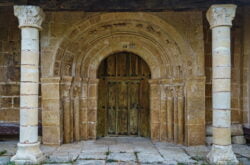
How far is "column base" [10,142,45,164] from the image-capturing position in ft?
15.0

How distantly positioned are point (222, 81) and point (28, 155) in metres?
3.56

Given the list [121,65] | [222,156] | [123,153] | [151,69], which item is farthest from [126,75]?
[222,156]

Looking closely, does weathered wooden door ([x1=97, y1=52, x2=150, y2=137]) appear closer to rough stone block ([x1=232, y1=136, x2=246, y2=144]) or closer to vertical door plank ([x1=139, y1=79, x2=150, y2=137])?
vertical door plank ([x1=139, y1=79, x2=150, y2=137])

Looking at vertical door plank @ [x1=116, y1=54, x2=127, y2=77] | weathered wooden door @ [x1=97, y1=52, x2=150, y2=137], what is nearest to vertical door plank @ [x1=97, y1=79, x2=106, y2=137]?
weathered wooden door @ [x1=97, y1=52, x2=150, y2=137]

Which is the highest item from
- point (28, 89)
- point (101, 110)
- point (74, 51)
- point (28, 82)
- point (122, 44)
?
point (122, 44)

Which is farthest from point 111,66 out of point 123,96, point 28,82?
point 28,82

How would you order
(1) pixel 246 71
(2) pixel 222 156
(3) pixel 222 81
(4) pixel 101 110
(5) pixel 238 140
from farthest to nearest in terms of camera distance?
(4) pixel 101 110
(1) pixel 246 71
(5) pixel 238 140
(3) pixel 222 81
(2) pixel 222 156

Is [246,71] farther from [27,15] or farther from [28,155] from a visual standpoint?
[28,155]

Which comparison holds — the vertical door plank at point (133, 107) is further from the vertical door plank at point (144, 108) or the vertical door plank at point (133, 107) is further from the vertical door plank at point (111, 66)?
the vertical door plank at point (111, 66)

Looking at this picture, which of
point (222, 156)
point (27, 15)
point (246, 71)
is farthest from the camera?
point (246, 71)

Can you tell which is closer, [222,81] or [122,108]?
[222,81]

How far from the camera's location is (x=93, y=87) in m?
6.65

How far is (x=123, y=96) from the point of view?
7.03m

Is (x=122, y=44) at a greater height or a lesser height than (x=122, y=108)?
greater
